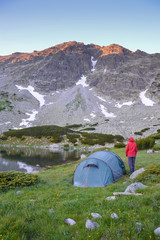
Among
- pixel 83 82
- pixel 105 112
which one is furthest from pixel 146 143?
pixel 83 82

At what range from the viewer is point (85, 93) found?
14500 centimetres

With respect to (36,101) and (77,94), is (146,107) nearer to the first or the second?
(77,94)

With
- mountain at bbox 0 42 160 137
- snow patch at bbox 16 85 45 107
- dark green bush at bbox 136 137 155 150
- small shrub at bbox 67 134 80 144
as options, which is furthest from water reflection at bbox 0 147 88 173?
snow patch at bbox 16 85 45 107

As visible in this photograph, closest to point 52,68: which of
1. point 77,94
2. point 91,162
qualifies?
point 77,94

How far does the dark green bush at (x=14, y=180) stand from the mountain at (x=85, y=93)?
62.5 m

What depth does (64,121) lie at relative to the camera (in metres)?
105

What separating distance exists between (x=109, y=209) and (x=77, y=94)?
140178mm

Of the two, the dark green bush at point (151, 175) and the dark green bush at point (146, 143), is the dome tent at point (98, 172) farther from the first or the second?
the dark green bush at point (146, 143)

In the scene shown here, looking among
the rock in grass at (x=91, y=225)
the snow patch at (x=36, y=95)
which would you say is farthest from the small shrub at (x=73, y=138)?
the snow patch at (x=36, y=95)

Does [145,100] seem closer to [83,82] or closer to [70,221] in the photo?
[83,82]

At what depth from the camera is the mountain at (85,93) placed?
9852 centimetres

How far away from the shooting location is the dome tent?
1129cm

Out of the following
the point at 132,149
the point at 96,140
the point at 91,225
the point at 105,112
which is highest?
the point at 105,112

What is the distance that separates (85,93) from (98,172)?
13665cm
